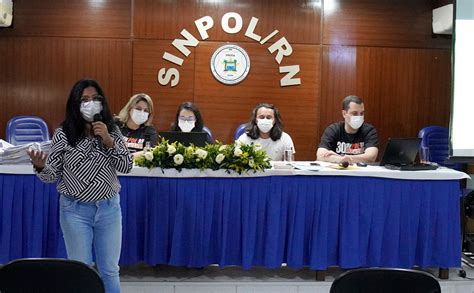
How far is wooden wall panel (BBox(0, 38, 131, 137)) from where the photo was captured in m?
6.70

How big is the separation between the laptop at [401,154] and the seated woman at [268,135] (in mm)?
972

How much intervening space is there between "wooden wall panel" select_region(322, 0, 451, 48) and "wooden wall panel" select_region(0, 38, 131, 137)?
94.2 inches

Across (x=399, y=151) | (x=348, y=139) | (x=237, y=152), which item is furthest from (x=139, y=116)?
(x=399, y=151)

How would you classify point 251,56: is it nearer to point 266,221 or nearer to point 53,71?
point 53,71

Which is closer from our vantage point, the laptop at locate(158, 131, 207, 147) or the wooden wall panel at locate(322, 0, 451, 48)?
the laptop at locate(158, 131, 207, 147)

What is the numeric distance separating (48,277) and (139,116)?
2890 millimetres

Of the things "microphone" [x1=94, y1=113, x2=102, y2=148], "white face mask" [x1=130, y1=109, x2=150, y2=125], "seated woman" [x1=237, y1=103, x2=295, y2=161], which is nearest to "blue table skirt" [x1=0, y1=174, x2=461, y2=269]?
"white face mask" [x1=130, y1=109, x2=150, y2=125]

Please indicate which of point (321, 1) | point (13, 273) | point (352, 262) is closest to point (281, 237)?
point (352, 262)

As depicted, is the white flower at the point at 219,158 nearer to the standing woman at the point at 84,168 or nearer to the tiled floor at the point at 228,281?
the tiled floor at the point at 228,281

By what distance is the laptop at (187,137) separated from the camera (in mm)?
4172

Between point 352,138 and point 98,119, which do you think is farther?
point 352,138

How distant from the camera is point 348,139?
16.6 ft

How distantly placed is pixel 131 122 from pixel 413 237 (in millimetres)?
2340

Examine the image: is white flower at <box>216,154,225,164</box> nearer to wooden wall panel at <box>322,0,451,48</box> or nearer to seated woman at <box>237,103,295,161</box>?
seated woman at <box>237,103,295,161</box>
